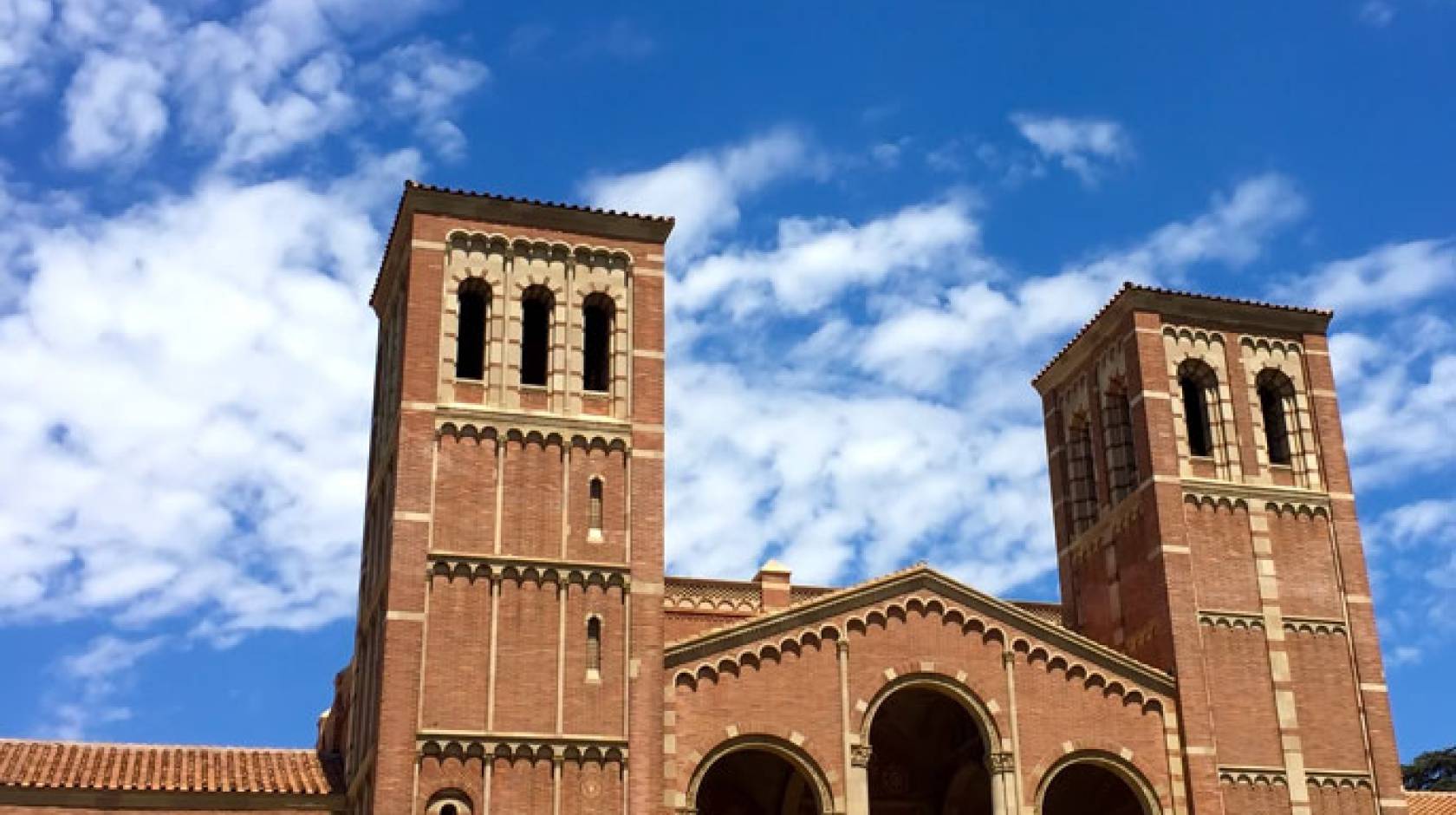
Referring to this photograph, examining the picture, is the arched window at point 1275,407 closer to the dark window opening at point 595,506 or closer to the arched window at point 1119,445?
the arched window at point 1119,445

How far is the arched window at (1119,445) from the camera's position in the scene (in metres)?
40.8

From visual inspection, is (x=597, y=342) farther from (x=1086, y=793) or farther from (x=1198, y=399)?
(x=1086, y=793)

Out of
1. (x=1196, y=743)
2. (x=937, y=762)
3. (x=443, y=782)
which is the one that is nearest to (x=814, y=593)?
(x=937, y=762)

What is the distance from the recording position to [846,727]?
33.9 m

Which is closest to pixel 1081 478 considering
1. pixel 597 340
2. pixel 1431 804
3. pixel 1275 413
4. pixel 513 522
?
pixel 1275 413

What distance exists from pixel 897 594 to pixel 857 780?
420cm

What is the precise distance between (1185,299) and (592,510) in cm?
1597

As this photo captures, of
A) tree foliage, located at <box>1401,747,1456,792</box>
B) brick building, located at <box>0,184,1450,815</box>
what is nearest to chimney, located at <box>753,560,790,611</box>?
Result: brick building, located at <box>0,184,1450,815</box>

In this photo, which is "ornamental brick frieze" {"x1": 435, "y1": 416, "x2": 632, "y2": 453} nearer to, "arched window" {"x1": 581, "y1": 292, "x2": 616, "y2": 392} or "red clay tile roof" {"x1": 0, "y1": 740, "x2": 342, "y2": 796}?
→ "arched window" {"x1": 581, "y1": 292, "x2": 616, "y2": 392}

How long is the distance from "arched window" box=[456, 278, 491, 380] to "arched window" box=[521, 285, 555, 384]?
2.88 ft

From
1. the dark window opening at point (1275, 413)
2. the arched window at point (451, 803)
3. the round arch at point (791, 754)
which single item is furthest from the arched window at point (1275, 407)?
the arched window at point (451, 803)

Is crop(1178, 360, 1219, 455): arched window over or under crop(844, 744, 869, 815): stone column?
over

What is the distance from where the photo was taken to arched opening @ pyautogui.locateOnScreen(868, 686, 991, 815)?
131ft

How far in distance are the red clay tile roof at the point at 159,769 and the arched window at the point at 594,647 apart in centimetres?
623
